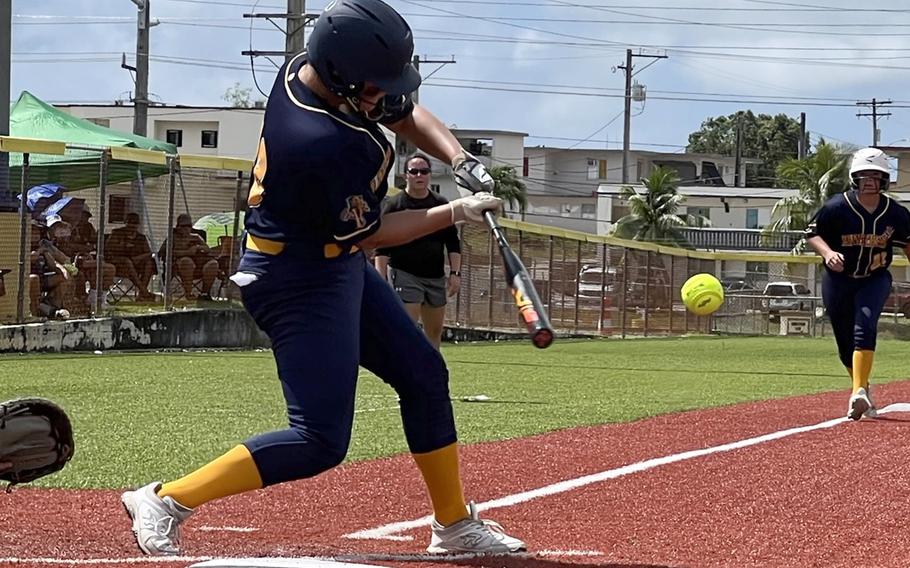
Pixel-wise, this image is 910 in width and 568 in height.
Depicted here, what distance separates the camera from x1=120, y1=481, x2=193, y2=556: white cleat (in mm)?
5020

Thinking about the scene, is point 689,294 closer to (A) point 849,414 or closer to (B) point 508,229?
(B) point 508,229

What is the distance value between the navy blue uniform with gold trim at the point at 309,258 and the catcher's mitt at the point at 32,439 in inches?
42.1

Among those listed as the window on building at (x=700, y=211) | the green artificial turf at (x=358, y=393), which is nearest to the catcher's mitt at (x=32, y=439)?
the green artificial turf at (x=358, y=393)

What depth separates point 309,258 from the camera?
4.97m

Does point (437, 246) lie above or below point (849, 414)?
above

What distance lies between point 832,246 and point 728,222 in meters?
82.4

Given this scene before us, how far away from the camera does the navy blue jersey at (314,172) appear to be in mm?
4770

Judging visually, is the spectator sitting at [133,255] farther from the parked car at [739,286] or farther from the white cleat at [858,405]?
the parked car at [739,286]

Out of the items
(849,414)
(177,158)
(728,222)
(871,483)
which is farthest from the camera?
(728,222)

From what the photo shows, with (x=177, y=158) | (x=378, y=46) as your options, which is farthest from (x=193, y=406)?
(x=177, y=158)

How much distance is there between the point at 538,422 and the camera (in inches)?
440

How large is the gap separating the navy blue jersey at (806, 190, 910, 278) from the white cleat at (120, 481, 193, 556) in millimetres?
7399

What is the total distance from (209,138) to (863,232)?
78487 mm

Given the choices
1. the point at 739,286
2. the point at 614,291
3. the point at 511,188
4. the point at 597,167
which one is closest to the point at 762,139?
the point at 597,167
